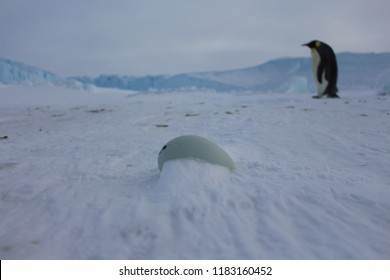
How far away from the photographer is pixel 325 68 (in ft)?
33.2

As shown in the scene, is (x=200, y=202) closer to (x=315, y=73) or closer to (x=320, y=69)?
(x=320, y=69)

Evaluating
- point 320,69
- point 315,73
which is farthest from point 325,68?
point 315,73

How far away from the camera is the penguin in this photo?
10.1 meters

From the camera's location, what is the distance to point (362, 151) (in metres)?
2.97

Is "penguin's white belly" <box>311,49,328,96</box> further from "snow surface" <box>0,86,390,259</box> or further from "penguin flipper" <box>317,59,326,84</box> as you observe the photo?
"snow surface" <box>0,86,390,259</box>

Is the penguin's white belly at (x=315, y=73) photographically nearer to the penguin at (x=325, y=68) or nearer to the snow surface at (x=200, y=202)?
Result: the penguin at (x=325, y=68)

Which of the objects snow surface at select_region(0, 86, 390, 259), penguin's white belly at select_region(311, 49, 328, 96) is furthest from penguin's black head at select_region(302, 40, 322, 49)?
snow surface at select_region(0, 86, 390, 259)

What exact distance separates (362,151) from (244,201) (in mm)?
1730

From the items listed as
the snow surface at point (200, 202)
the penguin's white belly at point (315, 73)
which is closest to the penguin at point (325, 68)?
the penguin's white belly at point (315, 73)

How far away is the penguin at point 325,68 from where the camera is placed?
1009 centimetres

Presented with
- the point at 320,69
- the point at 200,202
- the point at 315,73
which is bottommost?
the point at 200,202

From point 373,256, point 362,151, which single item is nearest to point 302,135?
point 362,151
